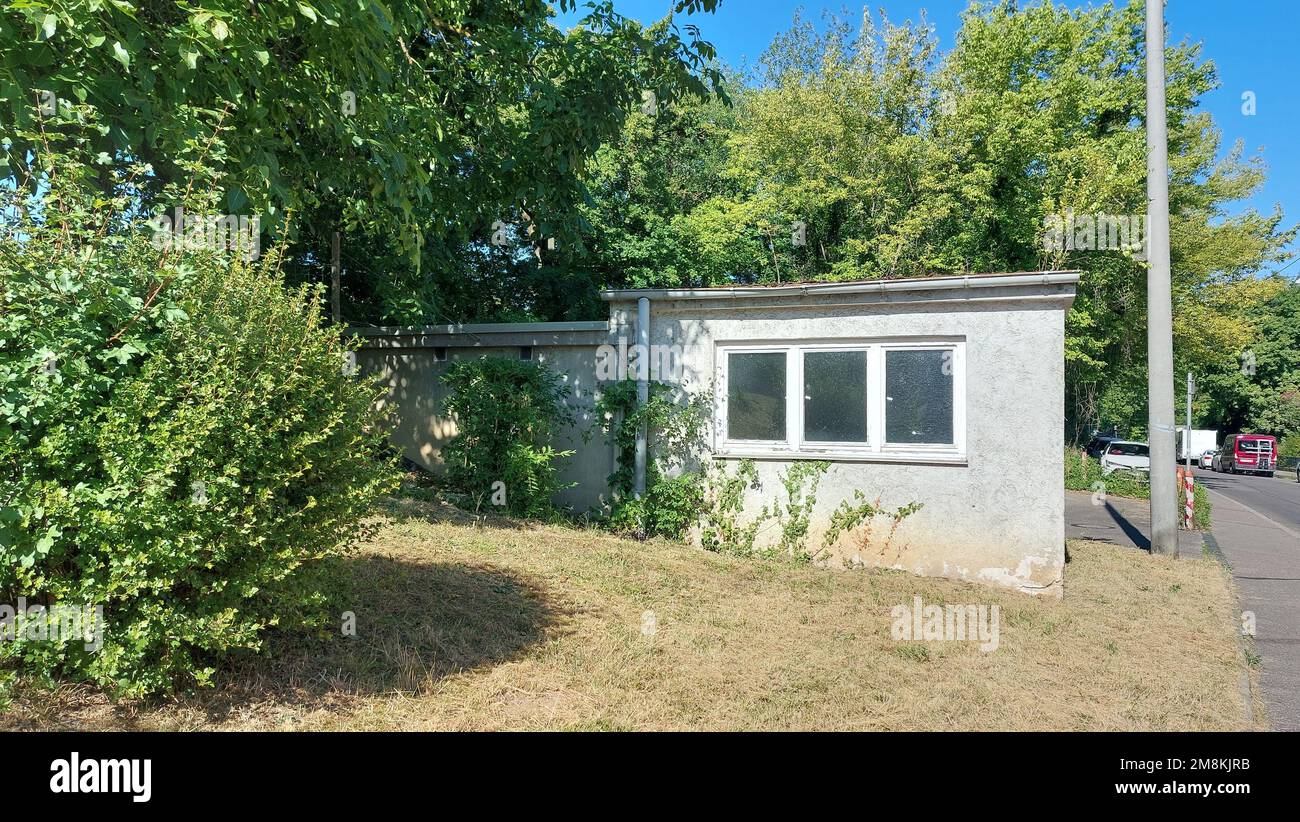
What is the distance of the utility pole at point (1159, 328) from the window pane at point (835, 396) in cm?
558

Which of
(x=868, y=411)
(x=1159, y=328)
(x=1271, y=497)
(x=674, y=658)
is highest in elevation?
(x=1159, y=328)

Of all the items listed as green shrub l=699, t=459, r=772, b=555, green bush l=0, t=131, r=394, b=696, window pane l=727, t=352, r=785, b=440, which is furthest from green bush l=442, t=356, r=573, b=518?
green bush l=0, t=131, r=394, b=696

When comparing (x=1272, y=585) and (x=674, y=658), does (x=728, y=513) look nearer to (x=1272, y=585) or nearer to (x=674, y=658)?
(x=674, y=658)

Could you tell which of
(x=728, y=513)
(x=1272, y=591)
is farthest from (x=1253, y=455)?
(x=728, y=513)

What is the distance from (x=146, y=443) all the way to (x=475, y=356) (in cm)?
813

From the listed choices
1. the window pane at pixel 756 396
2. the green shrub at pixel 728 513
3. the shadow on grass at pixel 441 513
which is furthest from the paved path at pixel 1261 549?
the shadow on grass at pixel 441 513

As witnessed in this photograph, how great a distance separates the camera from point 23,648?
3402 mm

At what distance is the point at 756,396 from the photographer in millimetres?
9148

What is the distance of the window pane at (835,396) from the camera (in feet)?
28.4

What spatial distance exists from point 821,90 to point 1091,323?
35.0ft

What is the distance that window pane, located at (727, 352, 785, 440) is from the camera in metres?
9.05

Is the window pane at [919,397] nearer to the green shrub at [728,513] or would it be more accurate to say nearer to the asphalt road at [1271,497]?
the green shrub at [728,513]

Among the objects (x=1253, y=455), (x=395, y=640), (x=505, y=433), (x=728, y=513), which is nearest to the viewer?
(x=395, y=640)

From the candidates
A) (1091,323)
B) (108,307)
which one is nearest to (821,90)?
(1091,323)
